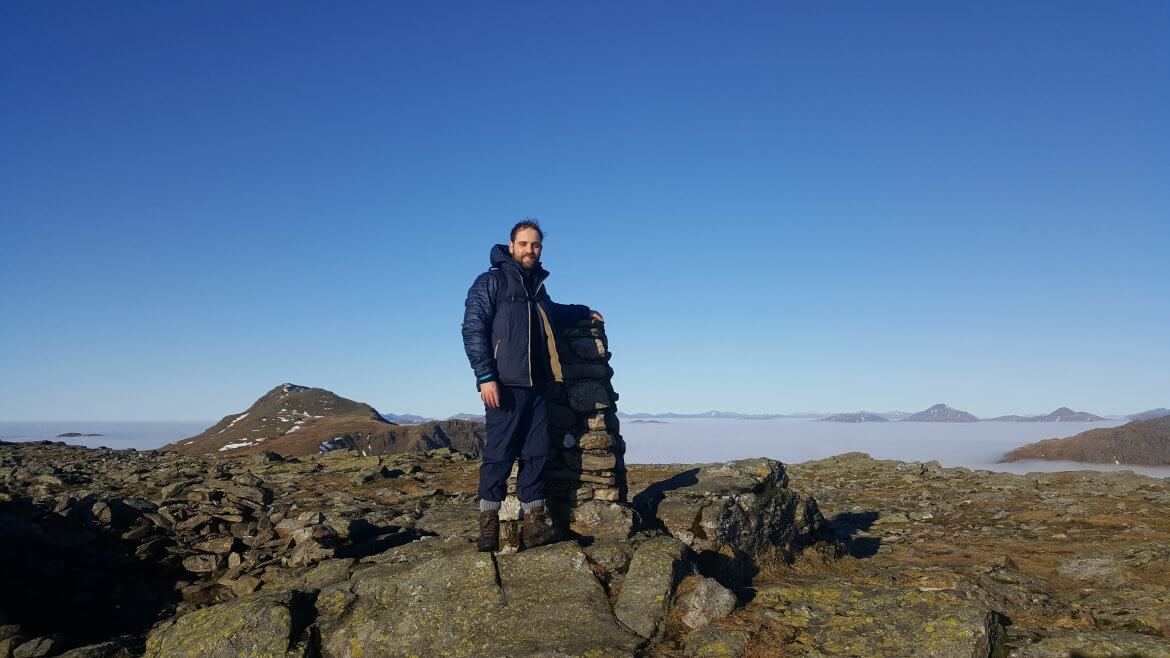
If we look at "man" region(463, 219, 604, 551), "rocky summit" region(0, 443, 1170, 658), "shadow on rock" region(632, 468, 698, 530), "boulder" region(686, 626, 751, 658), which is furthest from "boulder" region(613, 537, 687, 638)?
"shadow on rock" region(632, 468, 698, 530)

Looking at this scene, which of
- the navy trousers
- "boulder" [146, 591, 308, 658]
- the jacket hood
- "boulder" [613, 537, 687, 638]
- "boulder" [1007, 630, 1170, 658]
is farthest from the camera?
the jacket hood

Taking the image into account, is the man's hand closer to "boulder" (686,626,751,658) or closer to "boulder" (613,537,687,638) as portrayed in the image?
"boulder" (613,537,687,638)

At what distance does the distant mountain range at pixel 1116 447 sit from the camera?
5363 inches

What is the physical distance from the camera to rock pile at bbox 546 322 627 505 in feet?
36.8

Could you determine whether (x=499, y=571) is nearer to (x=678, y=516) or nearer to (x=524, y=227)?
(x=678, y=516)

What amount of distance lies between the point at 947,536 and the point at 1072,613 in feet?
33.8

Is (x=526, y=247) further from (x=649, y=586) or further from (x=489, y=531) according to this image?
(x=649, y=586)

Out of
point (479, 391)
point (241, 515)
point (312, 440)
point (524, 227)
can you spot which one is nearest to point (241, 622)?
point (479, 391)

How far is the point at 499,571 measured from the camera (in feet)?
29.1

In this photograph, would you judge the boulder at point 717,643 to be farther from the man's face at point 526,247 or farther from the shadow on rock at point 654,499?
the man's face at point 526,247

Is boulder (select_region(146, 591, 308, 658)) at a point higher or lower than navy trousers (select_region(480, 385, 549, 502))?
lower

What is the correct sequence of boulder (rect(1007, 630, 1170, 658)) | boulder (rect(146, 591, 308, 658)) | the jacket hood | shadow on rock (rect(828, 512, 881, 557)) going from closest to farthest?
boulder (rect(1007, 630, 1170, 658)) → boulder (rect(146, 591, 308, 658)) → the jacket hood → shadow on rock (rect(828, 512, 881, 557))

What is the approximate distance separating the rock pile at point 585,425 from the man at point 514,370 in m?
1.49

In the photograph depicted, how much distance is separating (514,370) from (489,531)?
2.54 meters
